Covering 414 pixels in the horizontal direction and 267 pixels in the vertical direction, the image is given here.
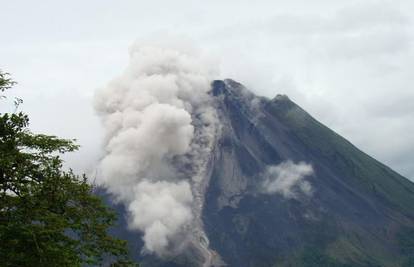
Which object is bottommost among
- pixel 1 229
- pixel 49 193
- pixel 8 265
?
pixel 8 265

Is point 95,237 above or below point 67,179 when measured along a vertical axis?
below

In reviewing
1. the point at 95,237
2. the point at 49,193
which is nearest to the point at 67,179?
A: the point at 49,193

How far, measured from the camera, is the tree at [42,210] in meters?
19.9

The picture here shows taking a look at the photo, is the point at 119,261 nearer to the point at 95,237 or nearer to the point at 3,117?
the point at 95,237

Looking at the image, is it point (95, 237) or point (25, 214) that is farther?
point (95, 237)

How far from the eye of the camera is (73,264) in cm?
2062

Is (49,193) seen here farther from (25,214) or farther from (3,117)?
(3,117)

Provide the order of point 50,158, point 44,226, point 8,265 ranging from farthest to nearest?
point 50,158
point 44,226
point 8,265

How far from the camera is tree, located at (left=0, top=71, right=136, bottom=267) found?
19906mm

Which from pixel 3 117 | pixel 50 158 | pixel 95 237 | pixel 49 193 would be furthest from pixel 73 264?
pixel 3 117

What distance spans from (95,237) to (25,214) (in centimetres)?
278

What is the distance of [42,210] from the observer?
20.6 meters

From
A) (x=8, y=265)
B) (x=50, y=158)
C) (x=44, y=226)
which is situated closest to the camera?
(x=8, y=265)

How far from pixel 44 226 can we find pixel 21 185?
169 cm
